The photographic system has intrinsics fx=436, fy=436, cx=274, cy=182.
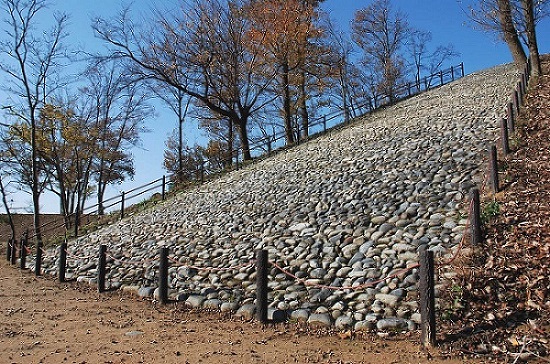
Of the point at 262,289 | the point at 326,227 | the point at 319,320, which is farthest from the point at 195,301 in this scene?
the point at 326,227

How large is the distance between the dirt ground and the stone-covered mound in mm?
404

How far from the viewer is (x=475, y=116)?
15.7m

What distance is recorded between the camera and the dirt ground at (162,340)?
477 centimetres

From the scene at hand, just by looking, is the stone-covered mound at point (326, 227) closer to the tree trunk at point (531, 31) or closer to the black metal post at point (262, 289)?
the black metal post at point (262, 289)

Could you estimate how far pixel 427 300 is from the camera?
463cm

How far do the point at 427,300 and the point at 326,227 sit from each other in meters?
Result: 4.32

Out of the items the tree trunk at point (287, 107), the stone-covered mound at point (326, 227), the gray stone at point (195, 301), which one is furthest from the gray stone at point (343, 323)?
the tree trunk at point (287, 107)

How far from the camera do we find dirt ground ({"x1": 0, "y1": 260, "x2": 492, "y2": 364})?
477 centimetres

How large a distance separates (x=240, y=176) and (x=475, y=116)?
29.2ft

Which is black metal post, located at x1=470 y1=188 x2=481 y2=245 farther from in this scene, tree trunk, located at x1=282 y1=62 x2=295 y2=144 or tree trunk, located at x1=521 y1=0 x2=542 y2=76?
tree trunk, located at x1=521 y1=0 x2=542 y2=76


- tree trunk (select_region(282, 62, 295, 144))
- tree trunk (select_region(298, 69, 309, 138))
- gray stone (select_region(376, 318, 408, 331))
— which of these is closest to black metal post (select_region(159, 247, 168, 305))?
gray stone (select_region(376, 318, 408, 331))

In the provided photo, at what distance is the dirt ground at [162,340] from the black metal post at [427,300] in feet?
0.50

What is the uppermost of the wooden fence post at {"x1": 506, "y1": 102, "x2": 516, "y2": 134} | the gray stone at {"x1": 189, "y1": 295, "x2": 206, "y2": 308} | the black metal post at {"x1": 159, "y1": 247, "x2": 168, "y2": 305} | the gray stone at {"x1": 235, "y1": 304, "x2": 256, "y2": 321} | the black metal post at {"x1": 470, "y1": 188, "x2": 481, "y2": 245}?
the wooden fence post at {"x1": 506, "y1": 102, "x2": 516, "y2": 134}

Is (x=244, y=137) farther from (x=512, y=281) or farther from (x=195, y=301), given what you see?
(x=512, y=281)
